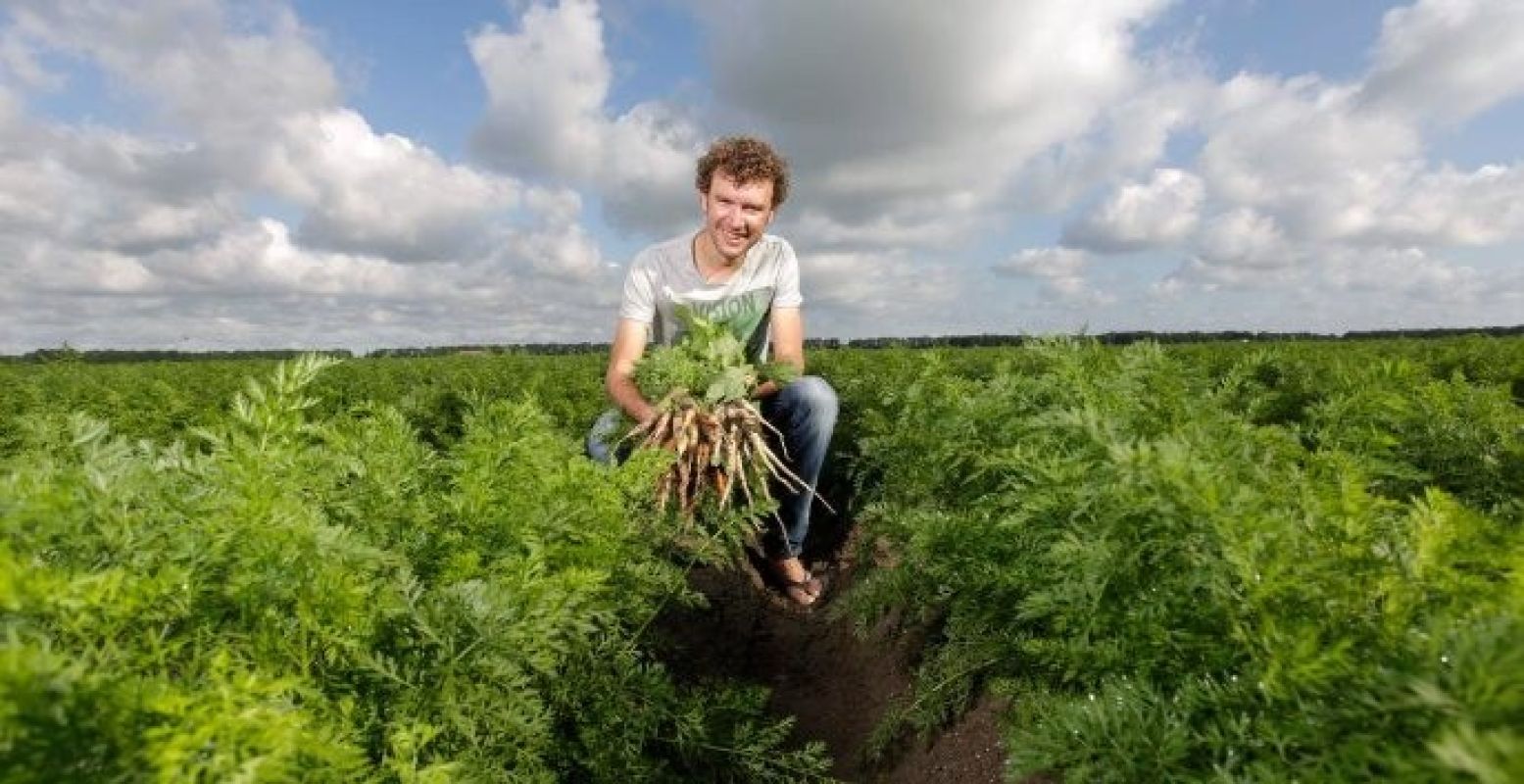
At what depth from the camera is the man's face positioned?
5.50m

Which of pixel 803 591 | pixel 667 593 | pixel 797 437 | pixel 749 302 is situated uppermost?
pixel 749 302

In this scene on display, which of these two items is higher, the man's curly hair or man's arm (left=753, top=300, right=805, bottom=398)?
the man's curly hair

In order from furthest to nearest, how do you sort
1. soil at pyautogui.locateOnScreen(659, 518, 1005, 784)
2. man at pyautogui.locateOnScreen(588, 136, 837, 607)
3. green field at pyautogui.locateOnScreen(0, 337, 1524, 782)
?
man at pyautogui.locateOnScreen(588, 136, 837, 607)
soil at pyautogui.locateOnScreen(659, 518, 1005, 784)
green field at pyautogui.locateOnScreen(0, 337, 1524, 782)

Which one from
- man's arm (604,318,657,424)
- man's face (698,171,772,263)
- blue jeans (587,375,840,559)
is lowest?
blue jeans (587,375,840,559)

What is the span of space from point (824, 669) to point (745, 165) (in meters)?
2.77

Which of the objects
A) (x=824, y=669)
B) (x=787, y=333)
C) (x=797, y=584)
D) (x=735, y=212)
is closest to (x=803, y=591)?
(x=797, y=584)

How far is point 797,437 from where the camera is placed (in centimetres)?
590

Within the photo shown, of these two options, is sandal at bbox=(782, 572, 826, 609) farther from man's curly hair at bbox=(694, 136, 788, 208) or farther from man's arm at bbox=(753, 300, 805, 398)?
man's curly hair at bbox=(694, 136, 788, 208)

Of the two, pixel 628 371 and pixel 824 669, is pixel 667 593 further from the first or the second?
pixel 628 371

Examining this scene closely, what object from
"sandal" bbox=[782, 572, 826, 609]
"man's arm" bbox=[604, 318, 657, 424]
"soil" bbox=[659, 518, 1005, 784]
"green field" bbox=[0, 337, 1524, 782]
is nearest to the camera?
"green field" bbox=[0, 337, 1524, 782]

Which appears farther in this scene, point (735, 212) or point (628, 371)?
point (628, 371)

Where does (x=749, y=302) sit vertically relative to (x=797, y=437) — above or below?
above

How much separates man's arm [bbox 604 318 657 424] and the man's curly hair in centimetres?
96

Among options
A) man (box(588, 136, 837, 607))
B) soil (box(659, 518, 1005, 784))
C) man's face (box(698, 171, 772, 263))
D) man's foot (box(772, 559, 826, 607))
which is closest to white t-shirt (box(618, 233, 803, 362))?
man (box(588, 136, 837, 607))
